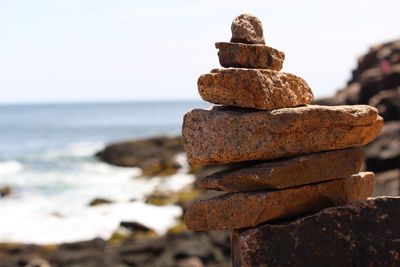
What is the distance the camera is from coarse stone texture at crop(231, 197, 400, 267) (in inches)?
327

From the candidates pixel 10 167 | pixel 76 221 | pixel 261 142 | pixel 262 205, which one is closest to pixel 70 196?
pixel 76 221

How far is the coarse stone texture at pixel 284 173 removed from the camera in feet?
27.4

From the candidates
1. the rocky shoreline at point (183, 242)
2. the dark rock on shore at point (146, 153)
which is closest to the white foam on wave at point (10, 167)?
the dark rock on shore at point (146, 153)

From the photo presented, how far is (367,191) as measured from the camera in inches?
369

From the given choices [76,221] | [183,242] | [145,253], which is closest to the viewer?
[145,253]

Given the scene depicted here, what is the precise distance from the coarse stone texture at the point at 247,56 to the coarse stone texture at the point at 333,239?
71.6 inches

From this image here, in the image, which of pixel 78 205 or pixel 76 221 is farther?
pixel 78 205

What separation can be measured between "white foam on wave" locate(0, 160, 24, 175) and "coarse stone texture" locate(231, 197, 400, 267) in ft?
164

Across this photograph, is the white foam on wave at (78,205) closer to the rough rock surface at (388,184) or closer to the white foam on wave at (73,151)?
the rough rock surface at (388,184)

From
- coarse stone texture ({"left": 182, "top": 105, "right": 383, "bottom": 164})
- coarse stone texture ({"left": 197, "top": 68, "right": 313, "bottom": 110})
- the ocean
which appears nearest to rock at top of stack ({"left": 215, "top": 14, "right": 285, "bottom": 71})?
coarse stone texture ({"left": 197, "top": 68, "right": 313, "bottom": 110})

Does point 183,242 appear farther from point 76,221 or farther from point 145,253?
point 76,221

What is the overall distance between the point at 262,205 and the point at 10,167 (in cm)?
5487

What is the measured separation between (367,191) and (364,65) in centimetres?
3815

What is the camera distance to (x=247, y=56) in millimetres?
8703
